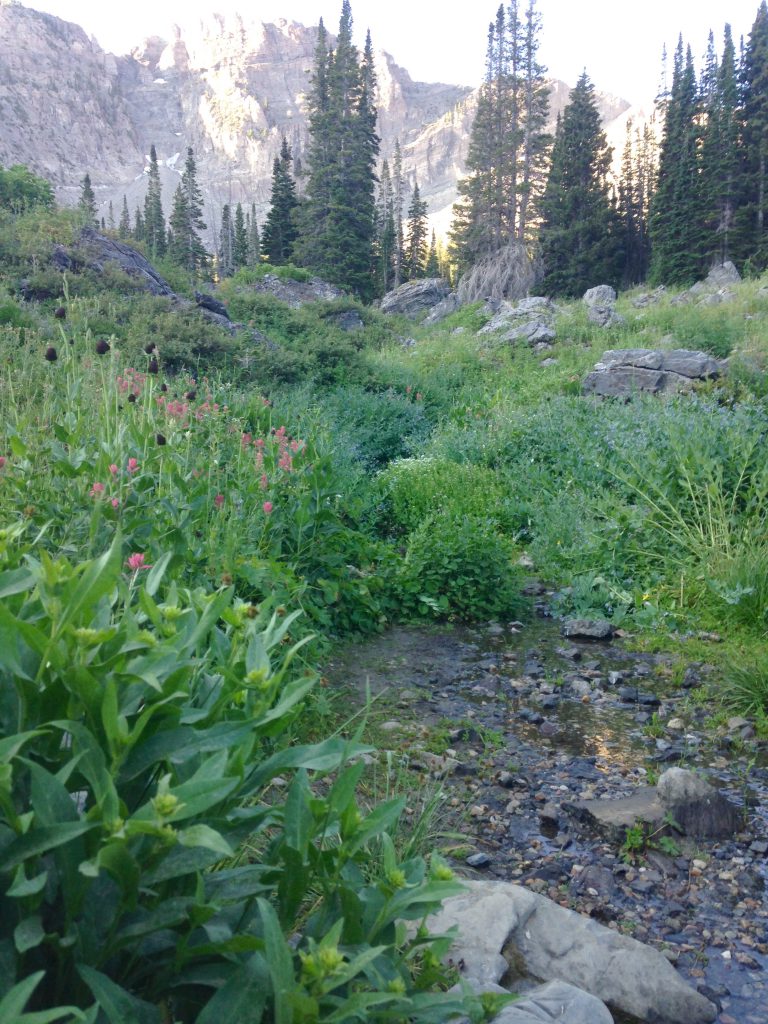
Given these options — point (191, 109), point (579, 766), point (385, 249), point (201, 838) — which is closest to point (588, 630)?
point (579, 766)

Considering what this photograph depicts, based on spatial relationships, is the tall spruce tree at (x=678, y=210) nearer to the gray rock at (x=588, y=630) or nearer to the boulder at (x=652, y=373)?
the boulder at (x=652, y=373)

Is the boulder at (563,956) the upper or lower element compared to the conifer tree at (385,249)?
lower

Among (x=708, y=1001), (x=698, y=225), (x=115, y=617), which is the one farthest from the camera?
(x=698, y=225)

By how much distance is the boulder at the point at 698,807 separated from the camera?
10.7ft

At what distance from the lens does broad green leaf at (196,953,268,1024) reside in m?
1.29

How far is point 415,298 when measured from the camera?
1219 inches

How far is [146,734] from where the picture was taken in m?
1.44

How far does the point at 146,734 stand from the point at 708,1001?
6.40 ft

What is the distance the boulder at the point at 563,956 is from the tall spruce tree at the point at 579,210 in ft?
105

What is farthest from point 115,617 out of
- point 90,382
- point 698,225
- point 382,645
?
point 698,225

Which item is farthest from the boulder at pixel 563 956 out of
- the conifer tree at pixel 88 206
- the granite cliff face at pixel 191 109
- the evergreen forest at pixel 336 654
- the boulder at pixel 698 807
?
the granite cliff face at pixel 191 109

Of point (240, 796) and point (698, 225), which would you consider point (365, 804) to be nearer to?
point (240, 796)

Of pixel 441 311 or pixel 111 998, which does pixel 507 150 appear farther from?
pixel 111 998

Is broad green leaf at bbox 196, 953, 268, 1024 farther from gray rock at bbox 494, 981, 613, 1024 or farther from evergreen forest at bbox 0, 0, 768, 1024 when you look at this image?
gray rock at bbox 494, 981, 613, 1024
